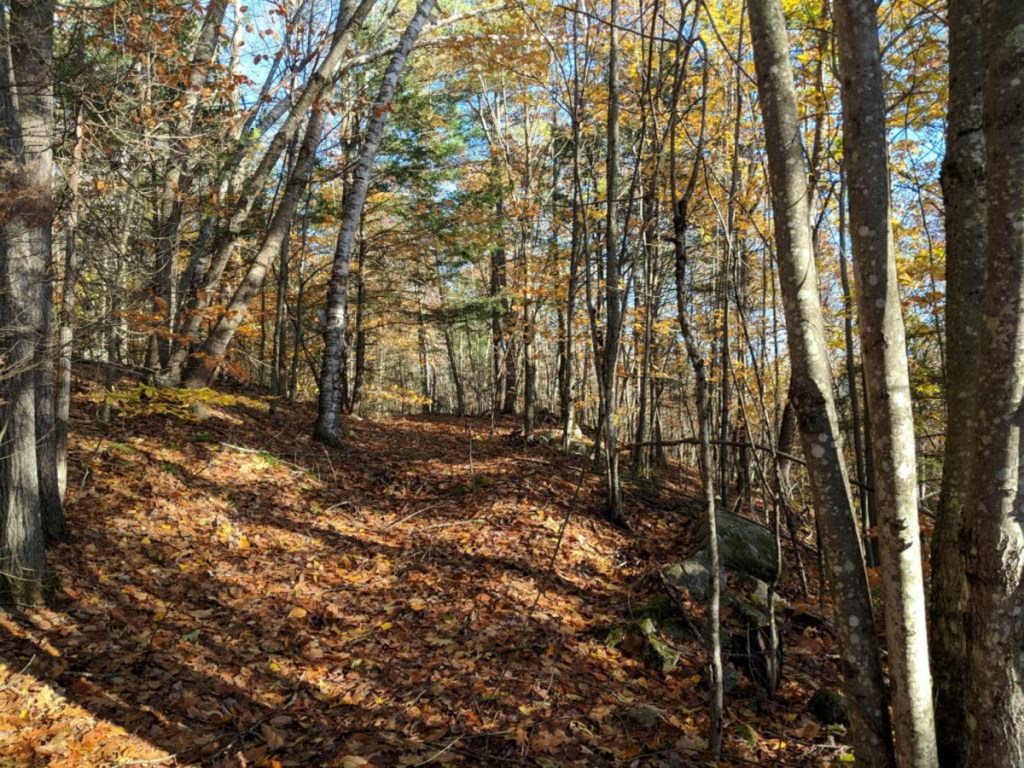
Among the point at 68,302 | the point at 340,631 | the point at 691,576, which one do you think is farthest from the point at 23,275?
the point at 691,576

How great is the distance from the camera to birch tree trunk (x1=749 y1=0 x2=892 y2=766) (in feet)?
6.94

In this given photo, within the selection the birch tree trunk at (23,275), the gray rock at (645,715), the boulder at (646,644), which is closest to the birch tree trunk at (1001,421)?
the gray rock at (645,715)

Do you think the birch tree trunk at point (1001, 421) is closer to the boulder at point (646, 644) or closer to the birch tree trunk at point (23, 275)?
the boulder at point (646, 644)

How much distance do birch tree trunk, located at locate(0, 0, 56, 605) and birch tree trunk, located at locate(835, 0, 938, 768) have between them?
16.4ft

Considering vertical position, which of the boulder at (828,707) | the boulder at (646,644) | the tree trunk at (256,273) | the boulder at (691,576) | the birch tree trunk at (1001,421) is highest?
the tree trunk at (256,273)

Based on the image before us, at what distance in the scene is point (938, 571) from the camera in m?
2.25

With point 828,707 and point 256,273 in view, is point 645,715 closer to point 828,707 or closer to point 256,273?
point 828,707

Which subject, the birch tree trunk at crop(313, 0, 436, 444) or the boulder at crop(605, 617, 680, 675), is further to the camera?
the birch tree trunk at crop(313, 0, 436, 444)

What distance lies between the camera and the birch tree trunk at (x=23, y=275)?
4109 millimetres

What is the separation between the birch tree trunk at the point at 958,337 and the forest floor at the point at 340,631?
1.54 meters

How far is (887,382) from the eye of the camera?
6.47 ft

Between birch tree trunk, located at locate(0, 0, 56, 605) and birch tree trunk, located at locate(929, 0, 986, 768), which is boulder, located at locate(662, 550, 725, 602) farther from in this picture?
birch tree trunk, located at locate(0, 0, 56, 605)

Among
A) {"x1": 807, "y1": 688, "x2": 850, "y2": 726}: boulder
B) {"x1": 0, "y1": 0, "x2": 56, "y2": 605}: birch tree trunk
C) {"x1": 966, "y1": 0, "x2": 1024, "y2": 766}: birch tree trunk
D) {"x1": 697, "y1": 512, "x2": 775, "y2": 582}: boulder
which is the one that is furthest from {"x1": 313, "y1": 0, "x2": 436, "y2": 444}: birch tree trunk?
{"x1": 966, "y1": 0, "x2": 1024, "y2": 766}: birch tree trunk

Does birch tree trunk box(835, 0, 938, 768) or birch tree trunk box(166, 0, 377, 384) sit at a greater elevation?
birch tree trunk box(166, 0, 377, 384)
